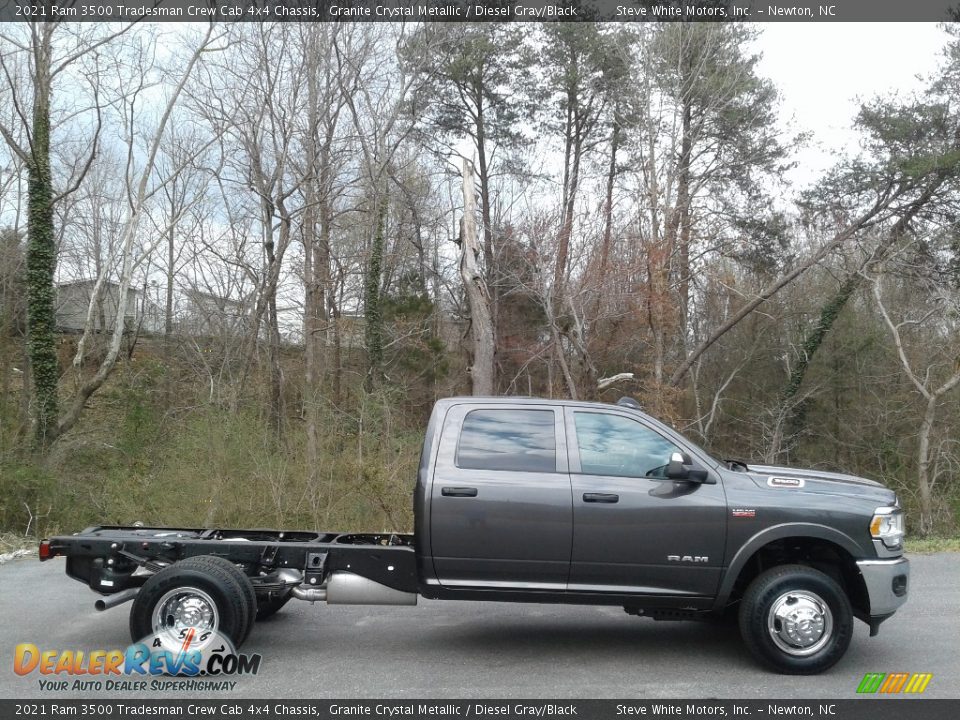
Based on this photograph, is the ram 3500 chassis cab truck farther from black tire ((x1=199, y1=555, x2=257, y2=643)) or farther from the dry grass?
the dry grass

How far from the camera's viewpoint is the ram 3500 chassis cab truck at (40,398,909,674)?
20.1 ft

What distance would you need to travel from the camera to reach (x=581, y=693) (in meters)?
5.68

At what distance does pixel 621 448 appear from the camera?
6.46 meters

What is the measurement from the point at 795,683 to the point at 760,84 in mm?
25756

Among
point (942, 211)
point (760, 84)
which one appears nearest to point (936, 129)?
point (942, 211)

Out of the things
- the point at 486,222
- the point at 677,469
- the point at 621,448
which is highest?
the point at 486,222

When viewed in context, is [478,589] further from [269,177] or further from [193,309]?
[193,309]

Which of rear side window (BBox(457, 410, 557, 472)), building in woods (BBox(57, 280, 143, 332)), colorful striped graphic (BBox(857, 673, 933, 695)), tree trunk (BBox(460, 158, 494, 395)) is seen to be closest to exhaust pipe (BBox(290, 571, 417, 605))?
rear side window (BBox(457, 410, 557, 472))

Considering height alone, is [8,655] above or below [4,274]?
below

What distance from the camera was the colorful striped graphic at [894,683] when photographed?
5789mm

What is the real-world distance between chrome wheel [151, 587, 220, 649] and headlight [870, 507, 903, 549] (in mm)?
4649

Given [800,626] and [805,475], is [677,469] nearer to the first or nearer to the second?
[805,475]

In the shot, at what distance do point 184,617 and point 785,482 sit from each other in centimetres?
440
